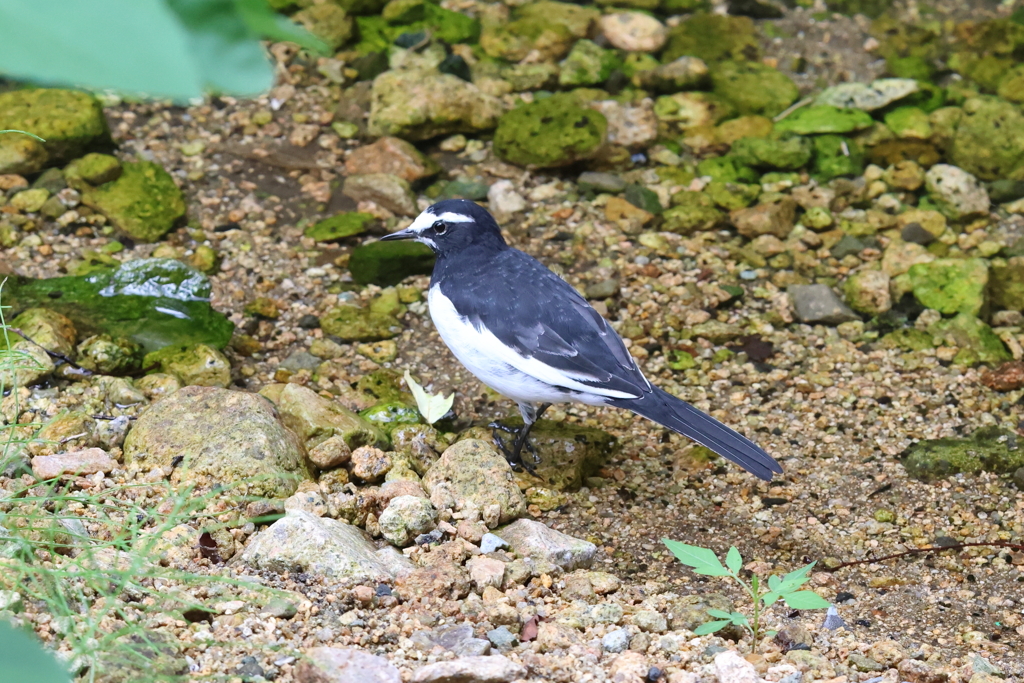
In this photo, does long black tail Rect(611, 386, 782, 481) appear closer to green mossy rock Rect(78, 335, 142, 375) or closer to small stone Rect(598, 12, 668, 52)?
green mossy rock Rect(78, 335, 142, 375)

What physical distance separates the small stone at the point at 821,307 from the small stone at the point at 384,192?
2.12 metres

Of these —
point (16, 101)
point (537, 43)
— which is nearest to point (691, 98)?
point (537, 43)

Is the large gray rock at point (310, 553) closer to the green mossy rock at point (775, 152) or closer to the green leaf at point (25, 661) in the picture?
the green leaf at point (25, 661)

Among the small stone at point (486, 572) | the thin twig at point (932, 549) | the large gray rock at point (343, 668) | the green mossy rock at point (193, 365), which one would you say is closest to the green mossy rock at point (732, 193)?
the thin twig at point (932, 549)

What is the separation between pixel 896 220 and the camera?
18.5 ft

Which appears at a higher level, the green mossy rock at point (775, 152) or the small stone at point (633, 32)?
the small stone at point (633, 32)

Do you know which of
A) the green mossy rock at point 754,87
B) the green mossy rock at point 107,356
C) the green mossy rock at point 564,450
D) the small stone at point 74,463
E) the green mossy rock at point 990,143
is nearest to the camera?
the small stone at point 74,463

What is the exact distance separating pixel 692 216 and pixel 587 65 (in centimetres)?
149

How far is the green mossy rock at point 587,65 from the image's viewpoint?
644 centimetres

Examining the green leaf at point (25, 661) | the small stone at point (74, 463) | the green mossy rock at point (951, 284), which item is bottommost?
the green mossy rock at point (951, 284)

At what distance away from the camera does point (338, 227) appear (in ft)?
17.9

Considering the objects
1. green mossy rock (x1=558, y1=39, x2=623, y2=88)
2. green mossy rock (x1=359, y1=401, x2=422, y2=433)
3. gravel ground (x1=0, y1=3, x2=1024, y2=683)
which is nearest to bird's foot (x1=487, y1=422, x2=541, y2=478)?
gravel ground (x1=0, y1=3, x2=1024, y2=683)

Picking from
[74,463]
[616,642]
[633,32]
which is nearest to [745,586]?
[616,642]

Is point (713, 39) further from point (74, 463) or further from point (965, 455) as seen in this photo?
point (74, 463)
